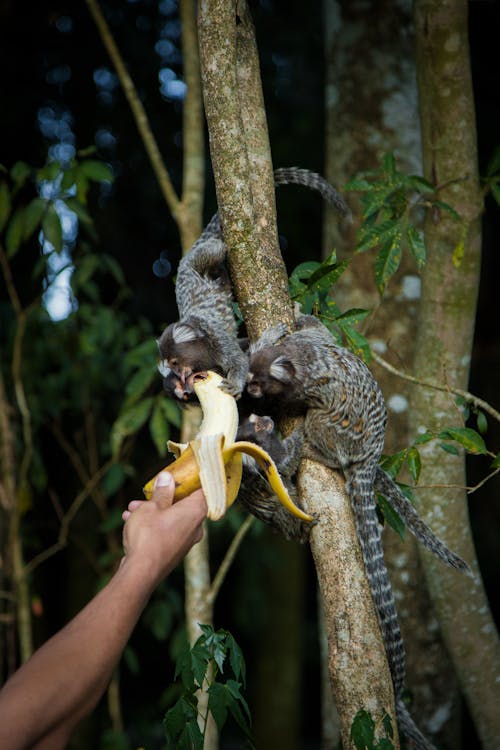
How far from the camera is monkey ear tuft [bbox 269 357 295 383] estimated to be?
8.39 ft

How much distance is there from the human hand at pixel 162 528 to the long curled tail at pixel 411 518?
984 mm

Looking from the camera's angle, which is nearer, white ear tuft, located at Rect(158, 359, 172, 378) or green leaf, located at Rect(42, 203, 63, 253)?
white ear tuft, located at Rect(158, 359, 172, 378)

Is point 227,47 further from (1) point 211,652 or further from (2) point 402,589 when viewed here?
(2) point 402,589

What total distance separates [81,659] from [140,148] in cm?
513

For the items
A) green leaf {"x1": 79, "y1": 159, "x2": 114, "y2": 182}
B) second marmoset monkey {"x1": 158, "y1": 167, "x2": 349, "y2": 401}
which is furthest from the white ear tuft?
green leaf {"x1": 79, "y1": 159, "x2": 114, "y2": 182}

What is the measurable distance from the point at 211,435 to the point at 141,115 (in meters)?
2.41

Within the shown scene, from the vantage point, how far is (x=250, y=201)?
241cm

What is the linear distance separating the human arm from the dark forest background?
3673mm

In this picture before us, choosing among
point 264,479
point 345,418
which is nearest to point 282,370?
point 345,418

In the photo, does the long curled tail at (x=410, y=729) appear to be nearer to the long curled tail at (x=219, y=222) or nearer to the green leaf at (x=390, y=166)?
the long curled tail at (x=219, y=222)

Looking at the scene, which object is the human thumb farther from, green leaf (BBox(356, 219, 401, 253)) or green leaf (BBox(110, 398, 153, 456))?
green leaf (BBox(110, 398, 153, 456))

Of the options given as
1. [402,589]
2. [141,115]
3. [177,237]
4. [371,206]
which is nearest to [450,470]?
[402,589]

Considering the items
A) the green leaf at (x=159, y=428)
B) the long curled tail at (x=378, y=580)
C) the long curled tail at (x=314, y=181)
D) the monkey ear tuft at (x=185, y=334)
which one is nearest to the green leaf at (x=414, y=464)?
the long curled tail at (x=378, y=580)

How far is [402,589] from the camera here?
12.0ft
